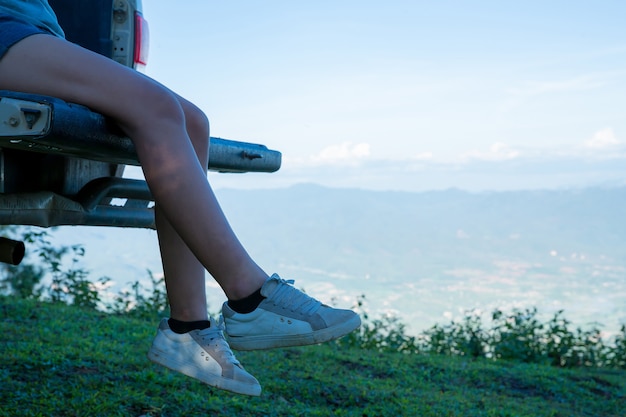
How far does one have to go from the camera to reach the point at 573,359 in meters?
6.90

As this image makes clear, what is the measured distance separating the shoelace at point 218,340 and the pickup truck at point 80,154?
1.92 feet

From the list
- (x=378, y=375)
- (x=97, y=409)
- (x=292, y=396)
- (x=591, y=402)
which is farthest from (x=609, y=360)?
(x=97, y=409)

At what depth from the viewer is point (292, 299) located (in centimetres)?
236

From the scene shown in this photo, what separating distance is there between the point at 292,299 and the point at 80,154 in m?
0.78

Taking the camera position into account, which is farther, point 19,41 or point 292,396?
point 292,396

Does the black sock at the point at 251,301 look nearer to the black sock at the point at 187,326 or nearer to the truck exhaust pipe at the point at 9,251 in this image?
the black sock at the point at 187,326

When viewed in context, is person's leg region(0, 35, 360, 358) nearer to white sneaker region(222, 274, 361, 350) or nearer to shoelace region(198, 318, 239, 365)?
white sneaker region(222, 274, 361, 350)

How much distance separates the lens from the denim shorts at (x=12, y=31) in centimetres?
221

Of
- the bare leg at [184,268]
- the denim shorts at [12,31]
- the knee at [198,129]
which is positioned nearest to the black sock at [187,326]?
the bare leg at [184,268]

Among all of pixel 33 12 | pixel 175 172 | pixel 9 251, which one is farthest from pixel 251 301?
pixel 33 12

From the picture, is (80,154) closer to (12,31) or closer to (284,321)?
(12,31)

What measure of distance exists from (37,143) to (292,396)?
7.72 ft

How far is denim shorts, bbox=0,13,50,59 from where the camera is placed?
221 cm

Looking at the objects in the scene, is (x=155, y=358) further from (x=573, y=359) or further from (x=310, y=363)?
(x=573, y=359)
